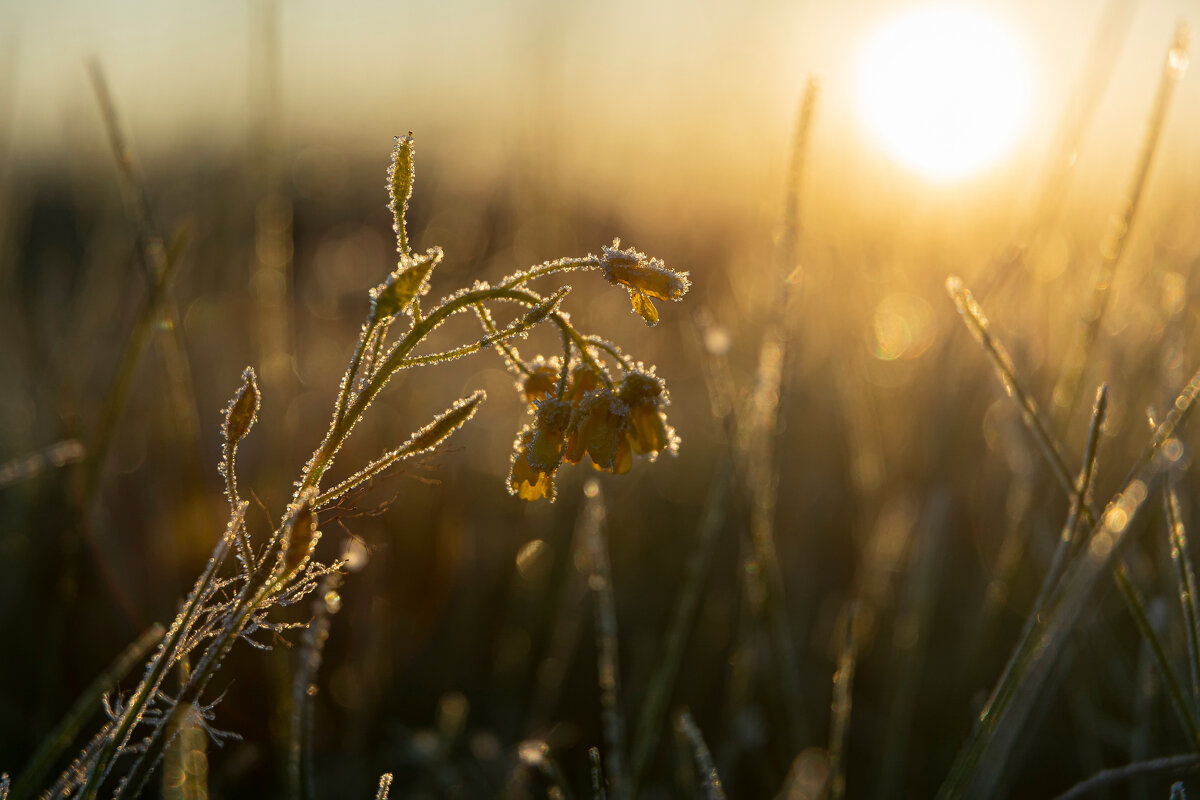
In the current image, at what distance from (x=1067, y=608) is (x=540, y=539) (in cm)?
167

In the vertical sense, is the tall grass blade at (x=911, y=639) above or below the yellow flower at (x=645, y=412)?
below

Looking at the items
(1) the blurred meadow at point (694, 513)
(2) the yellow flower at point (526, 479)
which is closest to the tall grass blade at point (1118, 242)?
(1) the blurred meadow at point (694, 513)

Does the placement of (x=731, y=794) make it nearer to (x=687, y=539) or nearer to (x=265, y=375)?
(x=687, y=539)

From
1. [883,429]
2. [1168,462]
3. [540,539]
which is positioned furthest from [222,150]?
[1168,462]

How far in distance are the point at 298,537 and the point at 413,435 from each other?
16 cm

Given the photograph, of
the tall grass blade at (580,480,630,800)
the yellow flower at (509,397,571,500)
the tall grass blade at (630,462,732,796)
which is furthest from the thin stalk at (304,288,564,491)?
the tall grass blade at (630,462,732,796)

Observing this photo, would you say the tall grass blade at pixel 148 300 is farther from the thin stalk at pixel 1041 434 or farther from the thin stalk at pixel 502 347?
the thin stalk at pixel 1041 434

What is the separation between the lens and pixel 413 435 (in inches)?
38.6

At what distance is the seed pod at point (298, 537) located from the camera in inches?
34.0

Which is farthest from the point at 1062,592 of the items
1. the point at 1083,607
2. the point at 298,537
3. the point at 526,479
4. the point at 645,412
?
the point at 298,537

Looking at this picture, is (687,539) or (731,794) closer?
(731,794)

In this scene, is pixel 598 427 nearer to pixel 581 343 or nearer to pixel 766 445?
pixel 581 343

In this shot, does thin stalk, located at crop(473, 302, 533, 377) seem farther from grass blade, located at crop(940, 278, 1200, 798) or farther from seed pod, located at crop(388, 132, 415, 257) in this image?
grass blade, located at crop(940, 278, 1200, 798)

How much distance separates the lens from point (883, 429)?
293cm
